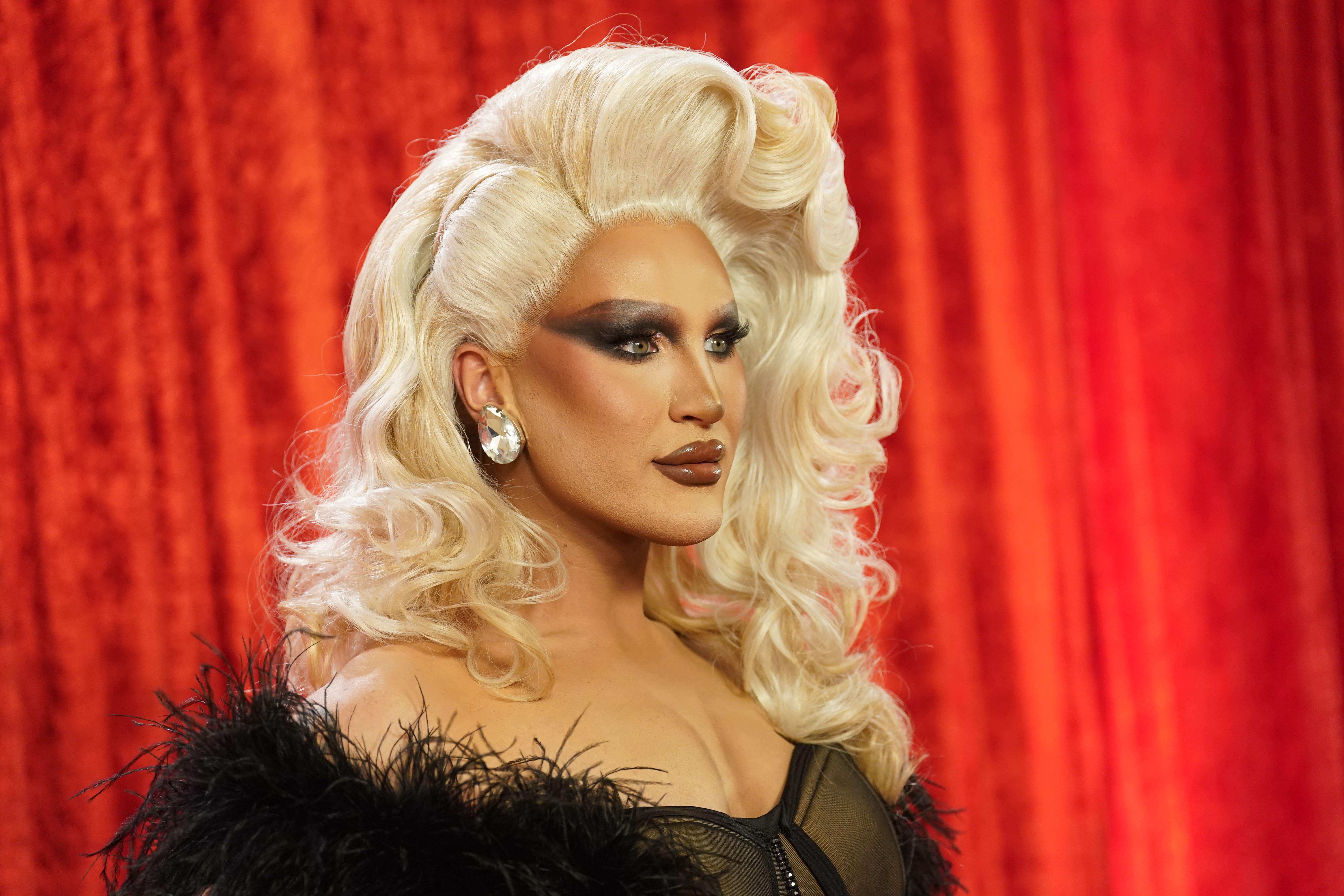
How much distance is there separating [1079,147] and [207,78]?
2.11m

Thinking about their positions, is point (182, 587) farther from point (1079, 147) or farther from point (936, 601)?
point (1079, 147)

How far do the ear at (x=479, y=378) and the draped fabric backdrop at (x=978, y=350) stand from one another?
3.12 ft

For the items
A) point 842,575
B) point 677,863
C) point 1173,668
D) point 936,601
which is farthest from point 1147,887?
point 677,863

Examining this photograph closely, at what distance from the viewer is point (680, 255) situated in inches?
59.4

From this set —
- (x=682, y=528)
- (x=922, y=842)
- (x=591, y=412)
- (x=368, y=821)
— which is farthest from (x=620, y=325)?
(x=922, y=842)

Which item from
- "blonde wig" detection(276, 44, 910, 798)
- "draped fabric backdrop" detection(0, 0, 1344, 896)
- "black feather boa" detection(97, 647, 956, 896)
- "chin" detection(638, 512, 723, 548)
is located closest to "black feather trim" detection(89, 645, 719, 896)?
"black feather boa" detection(97, 647, 956, 896)

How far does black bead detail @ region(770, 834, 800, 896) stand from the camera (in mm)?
1445

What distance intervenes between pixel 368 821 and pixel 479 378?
0.55m

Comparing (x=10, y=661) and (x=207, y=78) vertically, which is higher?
(x=207, y=78)

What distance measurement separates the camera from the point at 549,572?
154 centimetres

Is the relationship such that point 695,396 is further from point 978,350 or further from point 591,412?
point 978,350

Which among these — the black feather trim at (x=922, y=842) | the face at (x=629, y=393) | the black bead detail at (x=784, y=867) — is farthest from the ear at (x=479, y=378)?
the black feather trim at (x=922, y=842)

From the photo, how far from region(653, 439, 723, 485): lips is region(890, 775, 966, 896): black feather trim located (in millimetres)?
602

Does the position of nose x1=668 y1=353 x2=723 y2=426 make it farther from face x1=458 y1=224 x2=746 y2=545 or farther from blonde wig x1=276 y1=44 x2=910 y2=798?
blonde wig x1=276 y1=44 x2=910 y2=798
